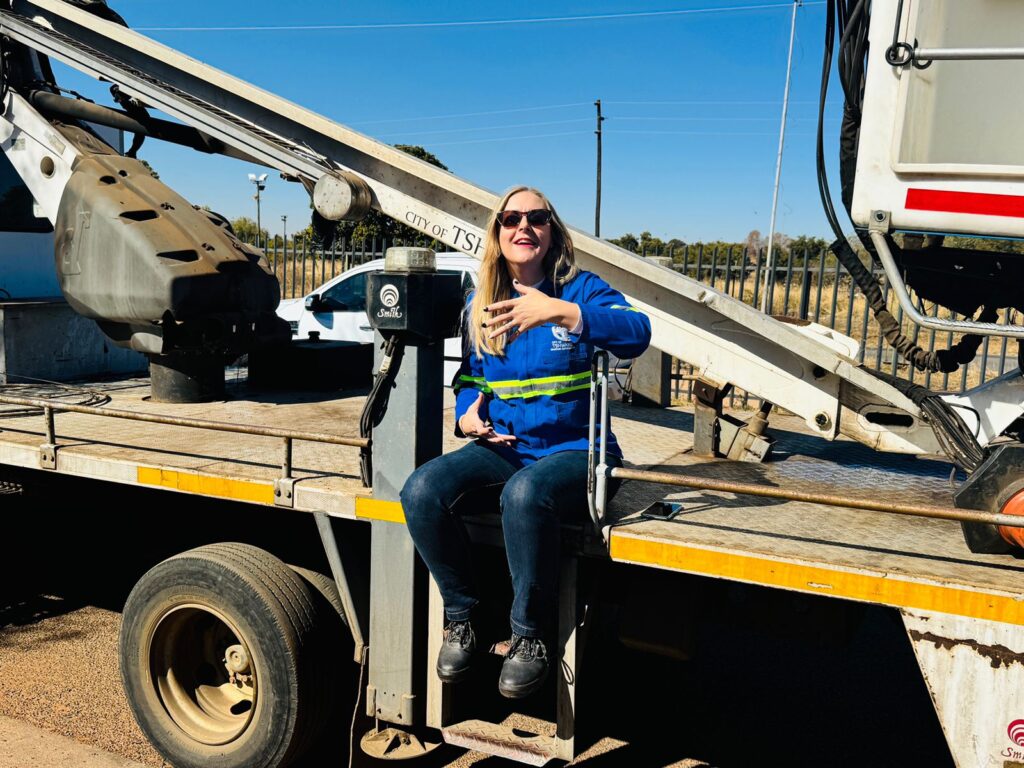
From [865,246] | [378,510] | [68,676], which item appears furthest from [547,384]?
[68,676]

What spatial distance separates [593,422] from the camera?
9.57ft

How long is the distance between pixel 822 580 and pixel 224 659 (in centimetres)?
239

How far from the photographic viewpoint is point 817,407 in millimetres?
4020

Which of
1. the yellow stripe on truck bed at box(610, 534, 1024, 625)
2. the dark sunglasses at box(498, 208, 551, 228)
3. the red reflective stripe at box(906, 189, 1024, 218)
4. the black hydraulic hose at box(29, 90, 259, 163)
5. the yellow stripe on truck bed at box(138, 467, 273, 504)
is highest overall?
the black hydraulic hose at box(29, 90, 259, 163)

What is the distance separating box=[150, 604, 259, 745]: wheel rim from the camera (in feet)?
11.9

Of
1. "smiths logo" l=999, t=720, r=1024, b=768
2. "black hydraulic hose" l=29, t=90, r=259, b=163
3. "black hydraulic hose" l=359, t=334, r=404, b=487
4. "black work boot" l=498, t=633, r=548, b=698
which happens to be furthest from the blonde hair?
"black hydraulic hose" l=29, t=90, r=259, b=163

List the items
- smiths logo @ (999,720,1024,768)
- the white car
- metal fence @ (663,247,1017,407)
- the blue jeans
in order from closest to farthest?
smiths logo @ (999,720,1024,768), the blue jeans, metal fence @ (663,247,1017,407), the white car

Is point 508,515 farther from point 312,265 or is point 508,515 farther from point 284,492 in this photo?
point 312,265

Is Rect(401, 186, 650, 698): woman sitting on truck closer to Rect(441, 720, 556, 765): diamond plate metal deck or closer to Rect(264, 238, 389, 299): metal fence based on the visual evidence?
Rect(441, 720, 556, 765): diamond plate metal deck

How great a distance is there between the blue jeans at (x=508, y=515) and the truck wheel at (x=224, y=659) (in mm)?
719

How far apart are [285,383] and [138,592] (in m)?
2.43

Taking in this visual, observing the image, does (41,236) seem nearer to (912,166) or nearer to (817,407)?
(817,407)

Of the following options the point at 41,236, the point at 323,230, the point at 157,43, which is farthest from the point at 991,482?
the point at 41,236

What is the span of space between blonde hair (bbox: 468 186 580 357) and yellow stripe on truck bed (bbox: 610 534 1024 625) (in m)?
0.89
